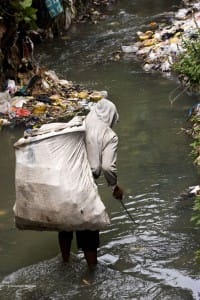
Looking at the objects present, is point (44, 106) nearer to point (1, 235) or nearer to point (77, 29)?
point (1, 235)

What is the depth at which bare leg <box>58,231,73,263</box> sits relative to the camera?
4.11 metres

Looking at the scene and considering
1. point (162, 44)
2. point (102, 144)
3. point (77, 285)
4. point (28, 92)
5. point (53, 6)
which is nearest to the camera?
point (102, 144)

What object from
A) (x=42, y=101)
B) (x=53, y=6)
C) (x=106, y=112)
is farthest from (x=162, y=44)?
(x=106, y=112)

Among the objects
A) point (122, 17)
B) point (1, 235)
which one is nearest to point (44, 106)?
point (1, 235)

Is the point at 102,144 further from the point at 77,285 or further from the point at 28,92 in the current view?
the point at 28,92

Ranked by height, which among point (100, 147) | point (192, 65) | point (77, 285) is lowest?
point (77, 285)

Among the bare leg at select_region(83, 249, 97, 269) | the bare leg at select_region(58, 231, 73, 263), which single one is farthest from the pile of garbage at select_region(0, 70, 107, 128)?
the bare leg at select_region(83, 249, 97, 269)

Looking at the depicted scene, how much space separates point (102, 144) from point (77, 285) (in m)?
0.97

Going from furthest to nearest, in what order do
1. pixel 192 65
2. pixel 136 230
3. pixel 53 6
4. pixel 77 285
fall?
1. pixel 53 6
2. pixel 192 65
3. pixel 136 230
4. pixel 77 285

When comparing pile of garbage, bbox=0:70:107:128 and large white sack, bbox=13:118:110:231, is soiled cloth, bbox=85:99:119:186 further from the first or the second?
pile of garbage, bbox=0:70:107:128

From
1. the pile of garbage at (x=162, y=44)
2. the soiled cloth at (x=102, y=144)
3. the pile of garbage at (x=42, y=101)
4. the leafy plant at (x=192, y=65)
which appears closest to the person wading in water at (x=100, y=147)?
the soiled cloth at (x=102, y=144)

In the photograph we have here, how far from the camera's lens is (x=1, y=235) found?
196 inches

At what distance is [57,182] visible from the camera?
12.4 ft

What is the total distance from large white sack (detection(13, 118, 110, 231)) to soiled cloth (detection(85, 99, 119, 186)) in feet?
0.18
